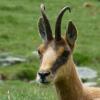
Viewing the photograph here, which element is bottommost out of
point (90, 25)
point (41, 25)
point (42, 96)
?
point (90, 25)

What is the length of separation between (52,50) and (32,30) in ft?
85.9

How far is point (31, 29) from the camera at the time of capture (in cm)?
3697

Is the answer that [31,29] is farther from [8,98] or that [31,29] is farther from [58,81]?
[58,81]

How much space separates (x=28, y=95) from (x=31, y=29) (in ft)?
73.8

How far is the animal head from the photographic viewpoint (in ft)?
33.3

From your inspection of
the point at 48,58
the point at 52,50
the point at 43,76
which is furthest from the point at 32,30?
the point at 43,76

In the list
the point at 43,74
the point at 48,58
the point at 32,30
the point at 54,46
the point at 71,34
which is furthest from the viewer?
the point at 32,30

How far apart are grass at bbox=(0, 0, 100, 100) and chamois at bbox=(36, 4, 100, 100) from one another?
40.0 ft

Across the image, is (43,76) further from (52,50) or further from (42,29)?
(42,29)

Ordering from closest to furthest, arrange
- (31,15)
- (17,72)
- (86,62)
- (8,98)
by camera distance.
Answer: (8,98) → (17,72) → (86,62) → (31,15)

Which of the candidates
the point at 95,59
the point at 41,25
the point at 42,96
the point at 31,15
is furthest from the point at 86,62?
the point at 41,25

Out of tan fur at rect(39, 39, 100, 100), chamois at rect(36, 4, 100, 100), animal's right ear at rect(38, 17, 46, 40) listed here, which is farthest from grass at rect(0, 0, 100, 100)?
chamois at rect(36, 4, 100, 100)

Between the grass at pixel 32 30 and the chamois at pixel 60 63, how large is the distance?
1219 cm

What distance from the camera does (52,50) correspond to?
10633 mm
